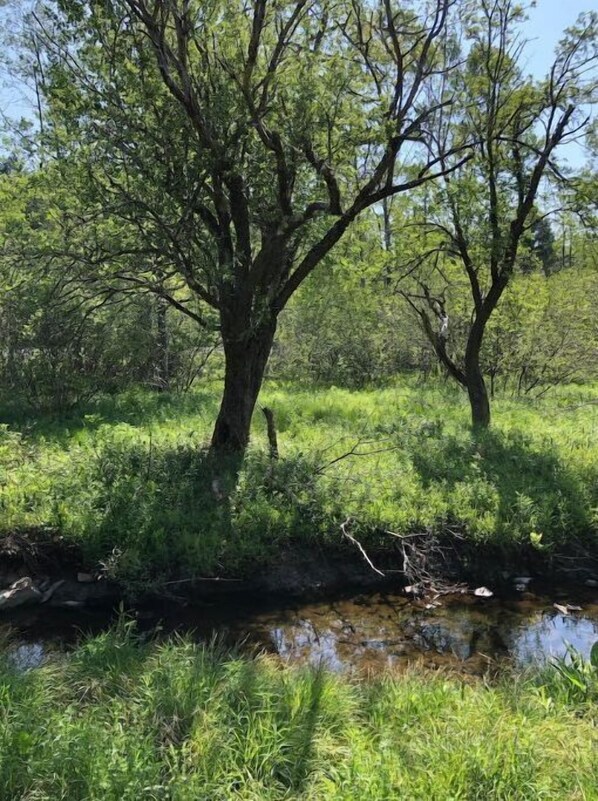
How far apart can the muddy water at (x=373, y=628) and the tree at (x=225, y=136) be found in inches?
124

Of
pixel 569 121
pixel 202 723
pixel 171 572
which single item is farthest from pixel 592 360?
pixel 202 723

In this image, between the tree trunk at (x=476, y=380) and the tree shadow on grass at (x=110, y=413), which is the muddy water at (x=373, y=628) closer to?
the tree shadow on grass at (x=110, y=413)

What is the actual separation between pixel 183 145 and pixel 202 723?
6.46 meters

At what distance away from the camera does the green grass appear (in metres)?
3.24

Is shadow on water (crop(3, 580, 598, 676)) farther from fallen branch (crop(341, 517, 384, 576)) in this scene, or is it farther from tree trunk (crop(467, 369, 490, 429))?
tree trunk (crop(467, 369, 490, 429))

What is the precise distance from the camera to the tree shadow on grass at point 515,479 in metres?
7.93

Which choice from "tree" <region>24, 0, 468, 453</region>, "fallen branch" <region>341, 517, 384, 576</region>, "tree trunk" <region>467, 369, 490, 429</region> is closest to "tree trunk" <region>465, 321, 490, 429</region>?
"tree trunk" <region>467, 369, 490, 429</region>

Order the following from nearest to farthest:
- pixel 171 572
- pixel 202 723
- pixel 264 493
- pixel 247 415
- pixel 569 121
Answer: pixel 202 723, pixel 171 572, pixel 264 493, pixel 247 415, pixel 569 121

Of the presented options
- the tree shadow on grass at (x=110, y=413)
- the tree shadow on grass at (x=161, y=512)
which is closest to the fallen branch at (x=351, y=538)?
the tree shadow on grass at (x=161, y=512)

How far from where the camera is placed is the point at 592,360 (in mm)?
17875

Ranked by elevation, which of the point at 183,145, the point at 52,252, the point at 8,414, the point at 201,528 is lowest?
the point at 201,528

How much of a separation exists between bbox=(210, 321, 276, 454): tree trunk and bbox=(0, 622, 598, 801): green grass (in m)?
4.54

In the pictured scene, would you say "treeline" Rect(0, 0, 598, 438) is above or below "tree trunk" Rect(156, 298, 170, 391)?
above

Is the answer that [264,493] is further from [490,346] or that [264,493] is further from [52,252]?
[490,346]
